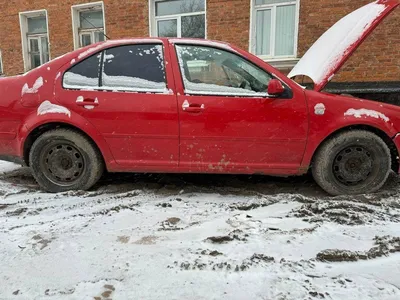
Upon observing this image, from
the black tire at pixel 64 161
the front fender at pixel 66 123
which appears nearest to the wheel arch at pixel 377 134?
the front fender at pixel 66 123

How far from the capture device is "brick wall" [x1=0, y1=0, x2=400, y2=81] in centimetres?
684

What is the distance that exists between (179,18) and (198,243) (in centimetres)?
737

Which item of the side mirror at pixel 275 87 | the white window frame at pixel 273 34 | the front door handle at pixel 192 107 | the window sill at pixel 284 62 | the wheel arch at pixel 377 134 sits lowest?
the wheel arch at pixel 377 134

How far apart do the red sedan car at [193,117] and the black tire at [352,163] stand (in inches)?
0.4

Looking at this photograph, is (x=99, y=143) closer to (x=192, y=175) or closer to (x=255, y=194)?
(x=192, y=175)

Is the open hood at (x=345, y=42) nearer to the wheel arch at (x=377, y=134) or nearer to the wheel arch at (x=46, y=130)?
the wheel arch at (x=377, y=134)

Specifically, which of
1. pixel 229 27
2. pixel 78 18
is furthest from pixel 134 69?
pixel 78 18

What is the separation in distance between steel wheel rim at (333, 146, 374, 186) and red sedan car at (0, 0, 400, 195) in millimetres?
10

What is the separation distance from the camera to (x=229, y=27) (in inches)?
308

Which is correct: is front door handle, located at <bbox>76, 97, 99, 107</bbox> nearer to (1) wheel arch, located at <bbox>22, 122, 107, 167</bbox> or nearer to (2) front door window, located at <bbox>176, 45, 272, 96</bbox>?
(1) wheel arch, located at <bbox>22, 122, 107, 167</bbox>

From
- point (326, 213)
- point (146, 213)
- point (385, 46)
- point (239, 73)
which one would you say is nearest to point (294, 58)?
point (385, 46)

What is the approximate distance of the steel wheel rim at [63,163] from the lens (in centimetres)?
330

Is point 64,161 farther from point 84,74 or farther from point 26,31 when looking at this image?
point 26,31

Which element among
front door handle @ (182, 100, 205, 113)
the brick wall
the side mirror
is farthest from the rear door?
the brick wall
